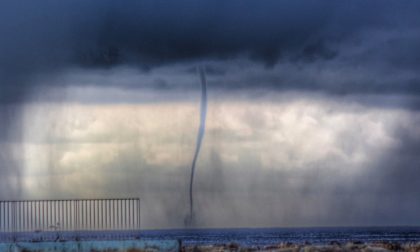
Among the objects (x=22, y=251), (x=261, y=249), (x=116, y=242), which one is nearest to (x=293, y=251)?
(x=261, y=249)

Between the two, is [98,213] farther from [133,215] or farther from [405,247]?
[405,247]

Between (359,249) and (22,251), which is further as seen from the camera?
(359,249)

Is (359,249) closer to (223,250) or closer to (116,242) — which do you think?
(223,250)

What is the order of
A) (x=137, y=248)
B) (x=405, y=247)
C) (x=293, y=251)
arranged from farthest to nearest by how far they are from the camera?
(x=405, y=247) → (x=293, y=251) → (x=137, y=248)

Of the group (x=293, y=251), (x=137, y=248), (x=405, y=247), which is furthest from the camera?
(x=405, y=247)

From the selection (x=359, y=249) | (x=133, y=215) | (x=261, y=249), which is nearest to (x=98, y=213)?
(x=133, y=215)
